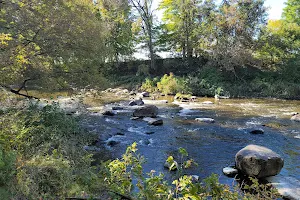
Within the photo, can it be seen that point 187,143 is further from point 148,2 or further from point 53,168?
point 148,2

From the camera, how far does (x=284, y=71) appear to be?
24.2 m

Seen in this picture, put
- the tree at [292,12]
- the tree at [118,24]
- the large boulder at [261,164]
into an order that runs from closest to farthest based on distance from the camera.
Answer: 1. the large boulder at [261,164]
2. the tree at [118,24]
3. the tree at [292,12]

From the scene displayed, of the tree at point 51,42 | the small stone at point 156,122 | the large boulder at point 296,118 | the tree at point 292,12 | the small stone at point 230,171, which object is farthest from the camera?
the tree at point 292,12

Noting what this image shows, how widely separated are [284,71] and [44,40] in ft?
73.9

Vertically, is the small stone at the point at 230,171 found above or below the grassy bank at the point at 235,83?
below

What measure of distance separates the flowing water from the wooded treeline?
9.02 feet

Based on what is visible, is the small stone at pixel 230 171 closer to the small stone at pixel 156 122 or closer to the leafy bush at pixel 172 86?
the small stone at pixel 156 122

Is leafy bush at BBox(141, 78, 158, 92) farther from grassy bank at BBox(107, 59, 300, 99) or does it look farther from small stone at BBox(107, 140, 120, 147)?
small stone at BBox(107, 140, 120, 147)

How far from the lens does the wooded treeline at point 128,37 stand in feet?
29.7

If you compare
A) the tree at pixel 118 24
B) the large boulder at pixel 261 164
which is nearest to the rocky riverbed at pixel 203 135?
the large boulder at pixel 261 164

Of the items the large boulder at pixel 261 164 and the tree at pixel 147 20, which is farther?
the tree at pixel 147 20

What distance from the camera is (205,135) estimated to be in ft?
34.4

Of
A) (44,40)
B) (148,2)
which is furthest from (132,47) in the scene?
(44,40)

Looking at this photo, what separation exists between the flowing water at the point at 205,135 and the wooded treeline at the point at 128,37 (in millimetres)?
2750
